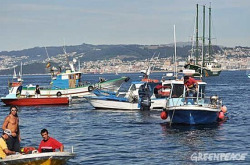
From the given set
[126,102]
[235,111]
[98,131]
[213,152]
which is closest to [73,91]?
[126,102]

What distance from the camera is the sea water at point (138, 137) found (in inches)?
1000

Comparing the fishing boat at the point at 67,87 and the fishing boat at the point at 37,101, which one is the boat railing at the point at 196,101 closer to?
the fishing boat at the point at 37,101

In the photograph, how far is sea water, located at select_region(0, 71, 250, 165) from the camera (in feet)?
83.3

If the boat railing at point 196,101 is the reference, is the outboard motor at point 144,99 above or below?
below

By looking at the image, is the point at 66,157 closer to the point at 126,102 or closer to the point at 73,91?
the point at 126,102

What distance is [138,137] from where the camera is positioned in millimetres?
31875

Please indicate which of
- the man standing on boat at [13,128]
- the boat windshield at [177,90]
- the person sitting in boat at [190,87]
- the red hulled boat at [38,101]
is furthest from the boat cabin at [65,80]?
the man standing on boat at [13,128]

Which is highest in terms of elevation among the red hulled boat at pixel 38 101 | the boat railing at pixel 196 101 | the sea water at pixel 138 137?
the boat railing at pixel 196 101

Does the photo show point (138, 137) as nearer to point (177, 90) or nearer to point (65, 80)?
point (177, 90)

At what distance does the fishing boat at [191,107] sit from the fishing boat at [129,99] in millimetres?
10409

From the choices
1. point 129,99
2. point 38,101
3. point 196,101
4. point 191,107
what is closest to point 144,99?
point 129,99

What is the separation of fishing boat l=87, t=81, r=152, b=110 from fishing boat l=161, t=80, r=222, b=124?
10409mm

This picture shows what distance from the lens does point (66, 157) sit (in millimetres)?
21234

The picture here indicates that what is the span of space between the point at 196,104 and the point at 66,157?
15.8 metres
